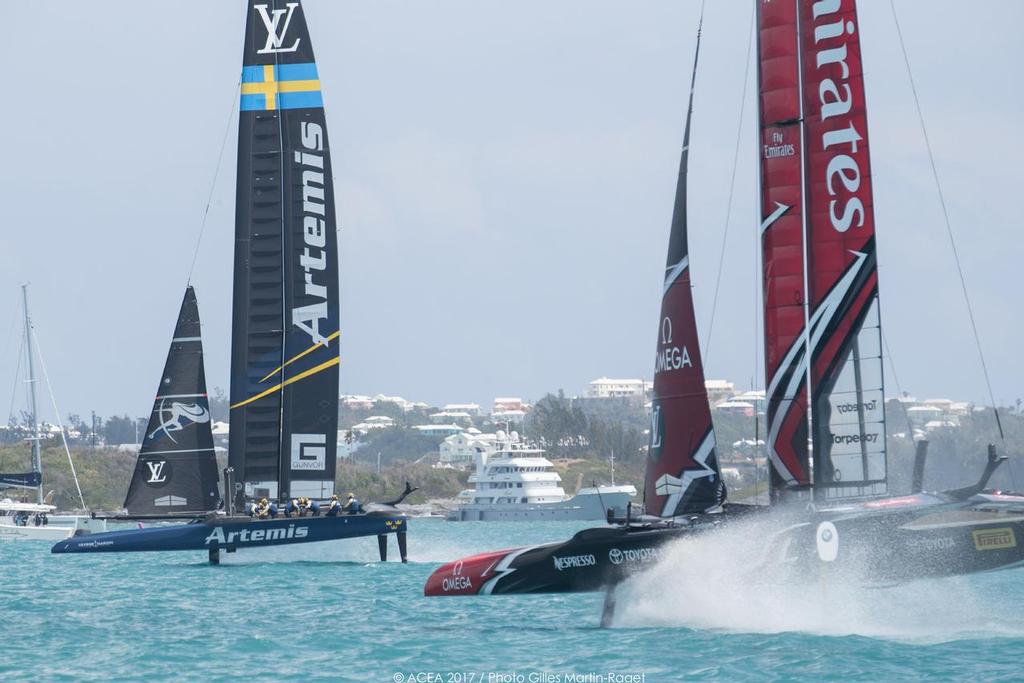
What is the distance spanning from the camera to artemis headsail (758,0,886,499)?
62.8ft

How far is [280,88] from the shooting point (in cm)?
3281

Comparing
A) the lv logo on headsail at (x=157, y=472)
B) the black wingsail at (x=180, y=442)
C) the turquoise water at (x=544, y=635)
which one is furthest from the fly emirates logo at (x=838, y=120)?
the lv logo on headsail at (x=157, y=472)

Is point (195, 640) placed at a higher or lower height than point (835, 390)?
lower

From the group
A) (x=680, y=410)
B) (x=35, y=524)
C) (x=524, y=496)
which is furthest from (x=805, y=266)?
(x=524, y=496)

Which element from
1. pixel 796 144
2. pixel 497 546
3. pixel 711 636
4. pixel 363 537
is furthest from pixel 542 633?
pixel 497 546

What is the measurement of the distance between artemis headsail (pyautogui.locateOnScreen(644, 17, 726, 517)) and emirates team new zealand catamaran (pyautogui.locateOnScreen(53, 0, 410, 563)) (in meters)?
11.0

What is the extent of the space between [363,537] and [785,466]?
12561mm

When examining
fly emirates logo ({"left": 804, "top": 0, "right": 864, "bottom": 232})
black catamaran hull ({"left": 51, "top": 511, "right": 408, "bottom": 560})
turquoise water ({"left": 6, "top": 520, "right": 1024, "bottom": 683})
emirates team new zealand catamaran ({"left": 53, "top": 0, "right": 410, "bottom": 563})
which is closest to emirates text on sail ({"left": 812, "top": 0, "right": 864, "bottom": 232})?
fly emirates logo ({"left": 804, "top": 0, "right": 864, "bottom": 232})

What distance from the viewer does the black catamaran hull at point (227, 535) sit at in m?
29.2

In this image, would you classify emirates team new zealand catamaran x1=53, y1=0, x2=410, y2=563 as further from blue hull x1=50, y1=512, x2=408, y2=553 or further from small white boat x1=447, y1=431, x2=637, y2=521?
small white boat x1=447, y1=431, x2=637, y2=521

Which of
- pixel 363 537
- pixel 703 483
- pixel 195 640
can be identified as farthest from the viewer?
pixel 363 537

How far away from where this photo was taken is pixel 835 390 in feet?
63.1

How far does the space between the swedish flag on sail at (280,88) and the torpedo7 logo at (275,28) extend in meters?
0.44

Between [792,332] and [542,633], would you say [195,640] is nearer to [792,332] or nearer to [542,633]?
[542,633]
